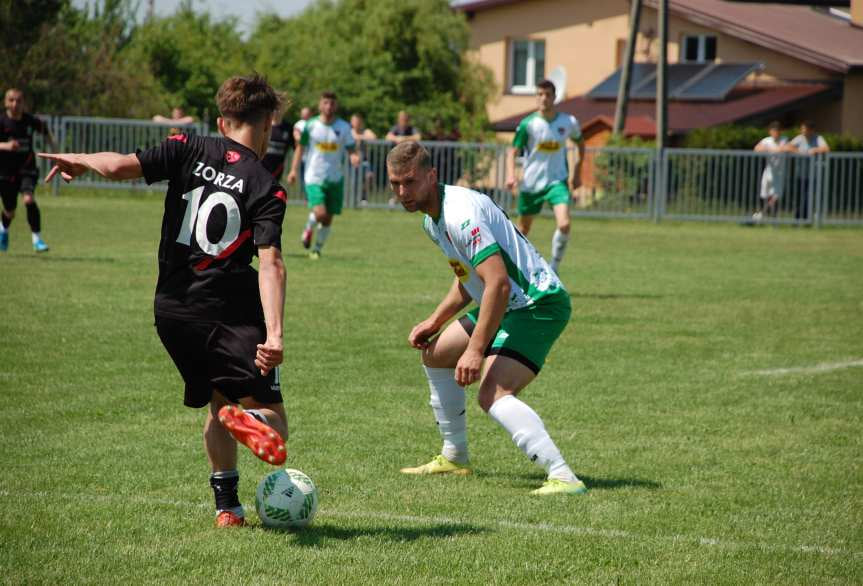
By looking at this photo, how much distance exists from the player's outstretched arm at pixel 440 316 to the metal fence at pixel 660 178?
19047mm

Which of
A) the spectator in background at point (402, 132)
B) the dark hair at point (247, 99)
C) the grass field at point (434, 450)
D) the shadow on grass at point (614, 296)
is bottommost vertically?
the grass field at point (434, 450)

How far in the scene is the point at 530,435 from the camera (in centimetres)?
612

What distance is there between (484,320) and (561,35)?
132ft

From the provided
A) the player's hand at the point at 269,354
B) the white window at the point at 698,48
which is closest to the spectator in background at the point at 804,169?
the white window at the point at 698,48

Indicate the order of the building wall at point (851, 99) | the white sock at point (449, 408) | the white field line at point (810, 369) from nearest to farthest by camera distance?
the white sock at point (449, 408), the white field line at point (810, 369), the building wall at point (851, 99)

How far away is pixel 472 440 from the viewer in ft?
24.4

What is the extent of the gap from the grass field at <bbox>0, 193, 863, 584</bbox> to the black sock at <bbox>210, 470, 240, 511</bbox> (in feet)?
0.42

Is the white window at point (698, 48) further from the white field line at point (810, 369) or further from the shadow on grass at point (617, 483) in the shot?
the shadow on grass at point (617, 483)

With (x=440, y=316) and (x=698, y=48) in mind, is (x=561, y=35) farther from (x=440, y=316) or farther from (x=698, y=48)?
(x=440, y=316)

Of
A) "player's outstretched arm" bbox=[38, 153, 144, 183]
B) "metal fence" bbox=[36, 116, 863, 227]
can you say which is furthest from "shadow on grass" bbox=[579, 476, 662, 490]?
"metal fence" bbox=[36, 116, 863, 227]

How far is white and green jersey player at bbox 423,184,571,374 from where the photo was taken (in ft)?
19.8

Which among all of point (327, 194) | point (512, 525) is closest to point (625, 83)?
point (327, 194)

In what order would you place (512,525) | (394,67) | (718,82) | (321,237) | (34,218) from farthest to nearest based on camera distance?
(394,67), (718,82), (321,237), (34,218), (512,525)

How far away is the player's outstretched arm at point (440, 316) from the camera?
649 centimetres
